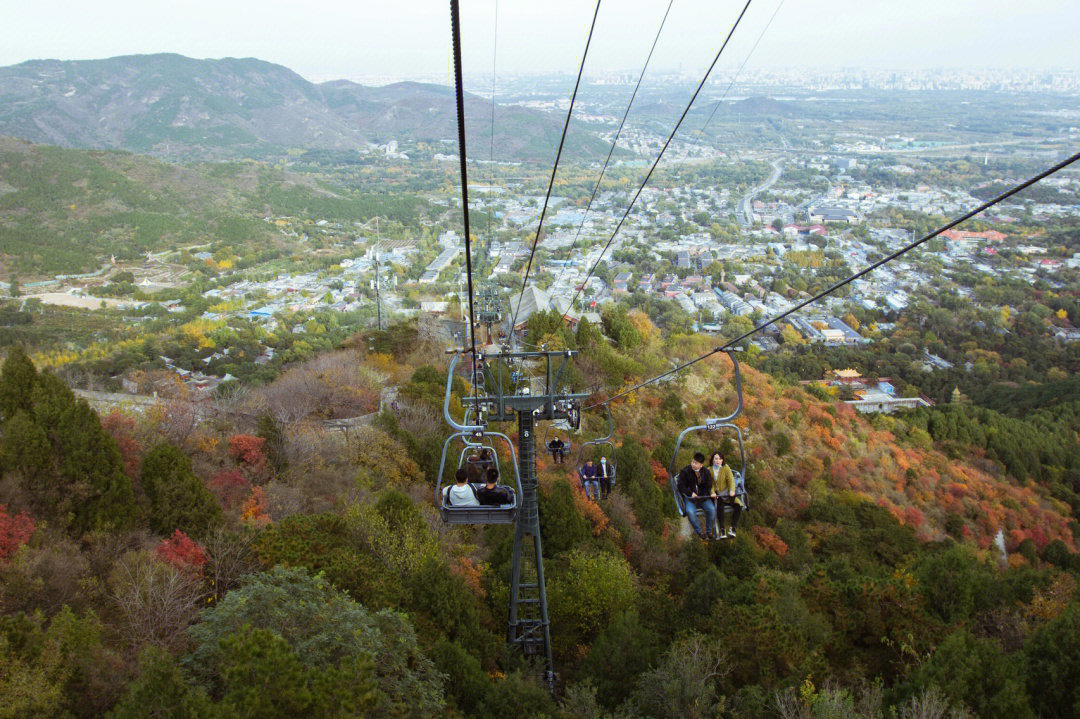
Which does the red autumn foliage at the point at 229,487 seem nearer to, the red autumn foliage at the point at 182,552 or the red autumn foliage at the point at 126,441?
the red autumn foliage at the point at 126,441

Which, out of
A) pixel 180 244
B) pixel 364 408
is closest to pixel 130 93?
pixel 180 244

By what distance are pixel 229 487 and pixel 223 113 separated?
11788 centimetres

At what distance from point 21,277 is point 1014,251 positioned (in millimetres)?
90377

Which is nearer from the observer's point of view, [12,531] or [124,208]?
[12,531]

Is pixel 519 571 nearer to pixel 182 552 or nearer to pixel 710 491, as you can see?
pixel 710 491

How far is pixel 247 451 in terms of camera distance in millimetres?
18312

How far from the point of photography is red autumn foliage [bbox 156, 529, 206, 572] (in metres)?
11.5

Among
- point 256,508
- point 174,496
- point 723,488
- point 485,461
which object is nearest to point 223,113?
point 256,508

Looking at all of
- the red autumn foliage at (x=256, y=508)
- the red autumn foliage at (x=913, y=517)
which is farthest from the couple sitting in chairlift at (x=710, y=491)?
the red autumn foliage at (x=913, y=517)

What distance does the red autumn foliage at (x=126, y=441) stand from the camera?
15.2m

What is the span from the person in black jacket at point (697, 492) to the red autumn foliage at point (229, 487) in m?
11.1

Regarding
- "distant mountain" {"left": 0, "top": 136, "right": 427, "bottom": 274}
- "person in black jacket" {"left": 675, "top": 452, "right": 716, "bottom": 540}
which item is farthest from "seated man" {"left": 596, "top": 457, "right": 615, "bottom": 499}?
"distant mountain" {"left": 0, "top": 136, "right": 427, "bottom": 274}

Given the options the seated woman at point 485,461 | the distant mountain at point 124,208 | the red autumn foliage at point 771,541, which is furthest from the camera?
the distant mountain at point 124,208

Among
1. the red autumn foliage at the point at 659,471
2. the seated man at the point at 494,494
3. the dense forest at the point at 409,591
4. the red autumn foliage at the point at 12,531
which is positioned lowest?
the red autumn foliage at the point at 659,471
